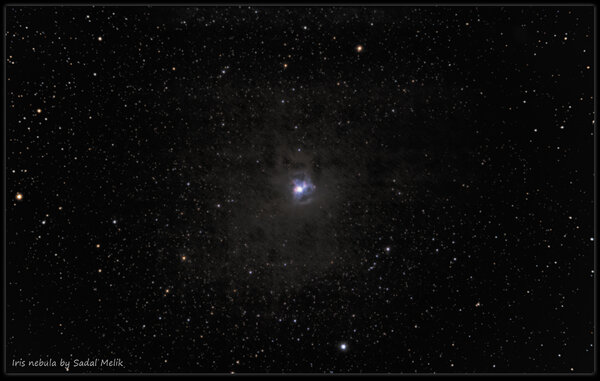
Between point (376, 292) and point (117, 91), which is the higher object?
point (117, 91)

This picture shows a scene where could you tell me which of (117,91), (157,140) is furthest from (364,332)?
(117,91)

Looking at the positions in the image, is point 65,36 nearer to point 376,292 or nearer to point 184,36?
point 184,36

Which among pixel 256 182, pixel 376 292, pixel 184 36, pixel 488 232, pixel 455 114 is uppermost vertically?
pixel 184 36

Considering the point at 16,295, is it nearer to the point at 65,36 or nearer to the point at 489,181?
the point at 65,36

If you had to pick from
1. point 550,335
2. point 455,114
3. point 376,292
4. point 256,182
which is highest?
point 455,114

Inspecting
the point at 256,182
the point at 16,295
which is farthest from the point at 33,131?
the point at 256,182

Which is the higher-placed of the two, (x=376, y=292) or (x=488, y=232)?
(x=488, y=232)
